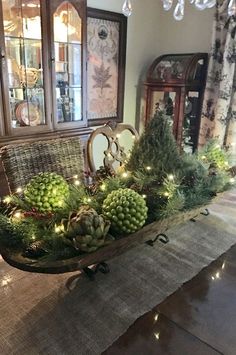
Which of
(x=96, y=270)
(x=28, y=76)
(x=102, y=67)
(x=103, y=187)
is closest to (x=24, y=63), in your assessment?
(x=28, y=76)

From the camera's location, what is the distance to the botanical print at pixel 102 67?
2.83 metres

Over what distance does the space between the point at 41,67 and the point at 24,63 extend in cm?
12

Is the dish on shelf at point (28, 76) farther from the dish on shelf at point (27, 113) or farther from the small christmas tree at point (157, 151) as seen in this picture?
the small christmas tree at point (157, 151)

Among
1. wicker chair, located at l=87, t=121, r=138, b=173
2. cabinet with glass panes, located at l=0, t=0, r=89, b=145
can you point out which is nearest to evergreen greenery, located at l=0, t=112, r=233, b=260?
wicker chair, located at l=87, t=121, r=138, b=173

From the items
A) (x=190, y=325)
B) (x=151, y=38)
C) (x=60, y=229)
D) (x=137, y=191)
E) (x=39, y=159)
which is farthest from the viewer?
(x=151, y=38)

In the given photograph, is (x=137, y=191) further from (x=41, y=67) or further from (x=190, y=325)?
(x=41, y=67)

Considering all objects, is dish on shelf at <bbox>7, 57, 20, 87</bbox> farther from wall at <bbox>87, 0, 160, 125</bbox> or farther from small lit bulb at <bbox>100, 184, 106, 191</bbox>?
wall at <bbox>87, 0, 160, 125</bbox>

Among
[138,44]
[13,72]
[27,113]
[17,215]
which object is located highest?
[138,44]

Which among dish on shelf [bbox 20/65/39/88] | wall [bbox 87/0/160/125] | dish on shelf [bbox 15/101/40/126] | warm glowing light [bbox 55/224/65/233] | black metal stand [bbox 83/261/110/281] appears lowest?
black metal stand [bbox 83/261/110/281]

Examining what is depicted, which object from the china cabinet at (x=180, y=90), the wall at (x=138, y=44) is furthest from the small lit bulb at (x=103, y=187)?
the wall at (x=138, y=44)

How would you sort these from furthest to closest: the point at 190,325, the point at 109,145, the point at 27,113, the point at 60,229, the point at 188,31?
the point at 188,31 < the point at 27,113 < the point at 109,145 < the point at 60,229 < the point at 190,325

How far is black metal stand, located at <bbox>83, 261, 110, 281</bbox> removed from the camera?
3.24 feet

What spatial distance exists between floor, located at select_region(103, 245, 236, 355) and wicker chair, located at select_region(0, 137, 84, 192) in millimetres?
880

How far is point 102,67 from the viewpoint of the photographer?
9.79ft
